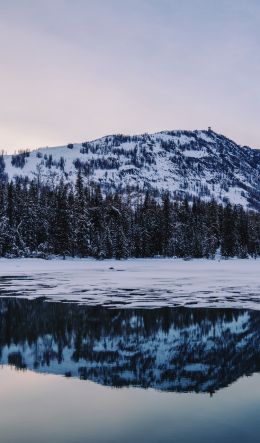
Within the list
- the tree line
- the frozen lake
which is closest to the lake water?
the frozen lake

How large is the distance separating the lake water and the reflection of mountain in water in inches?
1.1

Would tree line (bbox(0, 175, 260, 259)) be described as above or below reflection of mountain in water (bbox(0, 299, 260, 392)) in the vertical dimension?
above

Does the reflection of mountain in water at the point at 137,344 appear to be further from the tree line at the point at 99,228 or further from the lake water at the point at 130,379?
the tree line at the point at 99,228

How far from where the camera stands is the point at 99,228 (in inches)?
3949

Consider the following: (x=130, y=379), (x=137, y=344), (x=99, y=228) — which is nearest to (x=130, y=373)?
(x=130, y=379)

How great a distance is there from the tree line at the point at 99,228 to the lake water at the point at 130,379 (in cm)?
6939

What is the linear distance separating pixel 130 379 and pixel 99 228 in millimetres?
88339

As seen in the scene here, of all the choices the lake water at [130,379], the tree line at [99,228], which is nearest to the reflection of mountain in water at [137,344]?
the lake water at [130,379]

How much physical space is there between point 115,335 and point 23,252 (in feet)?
237

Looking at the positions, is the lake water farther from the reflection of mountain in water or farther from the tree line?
the tree line

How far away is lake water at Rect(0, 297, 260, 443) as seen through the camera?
29.1 ft

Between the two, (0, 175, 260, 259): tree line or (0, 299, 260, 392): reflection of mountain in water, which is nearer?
(0, 299, 260, 392): reflection of mountain in water

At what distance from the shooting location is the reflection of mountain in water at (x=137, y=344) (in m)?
12.6

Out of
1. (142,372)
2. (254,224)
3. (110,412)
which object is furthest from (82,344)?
(254,224)
